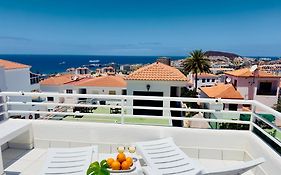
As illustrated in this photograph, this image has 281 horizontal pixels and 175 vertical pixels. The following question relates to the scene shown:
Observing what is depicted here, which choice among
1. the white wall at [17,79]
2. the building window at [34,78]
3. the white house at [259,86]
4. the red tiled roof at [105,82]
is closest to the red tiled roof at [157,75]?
the red tiled roof at [105,82]

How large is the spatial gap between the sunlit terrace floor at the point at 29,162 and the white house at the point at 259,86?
23.3m

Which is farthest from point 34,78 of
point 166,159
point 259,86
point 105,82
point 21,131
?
point 166,159

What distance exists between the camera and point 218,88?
78.6ft

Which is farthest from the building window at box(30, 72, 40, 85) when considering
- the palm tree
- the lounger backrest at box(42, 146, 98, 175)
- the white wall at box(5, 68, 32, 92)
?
the lounger backrest at box(42, 146, 98, 175)

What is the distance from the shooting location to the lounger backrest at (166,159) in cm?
245

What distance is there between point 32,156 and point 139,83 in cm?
885

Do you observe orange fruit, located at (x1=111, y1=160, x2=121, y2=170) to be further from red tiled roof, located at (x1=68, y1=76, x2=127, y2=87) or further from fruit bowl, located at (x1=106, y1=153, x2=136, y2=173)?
red tiled roof, located at (x1=68, y1=76, x2=127, y2=87)

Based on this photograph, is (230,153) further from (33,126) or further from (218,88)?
(218,88)

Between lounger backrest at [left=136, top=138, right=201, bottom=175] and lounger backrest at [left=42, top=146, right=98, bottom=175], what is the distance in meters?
0.71

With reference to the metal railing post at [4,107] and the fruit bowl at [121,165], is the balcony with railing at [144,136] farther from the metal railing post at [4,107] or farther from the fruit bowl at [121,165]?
the fruit bowl at [121,165]

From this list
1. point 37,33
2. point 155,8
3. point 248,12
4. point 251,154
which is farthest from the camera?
point 37,33

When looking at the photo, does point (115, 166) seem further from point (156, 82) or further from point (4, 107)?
point (156, 82)

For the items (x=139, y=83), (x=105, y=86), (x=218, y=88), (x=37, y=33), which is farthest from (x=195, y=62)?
(x=37, y=33)

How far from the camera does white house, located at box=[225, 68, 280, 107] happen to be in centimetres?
2483
